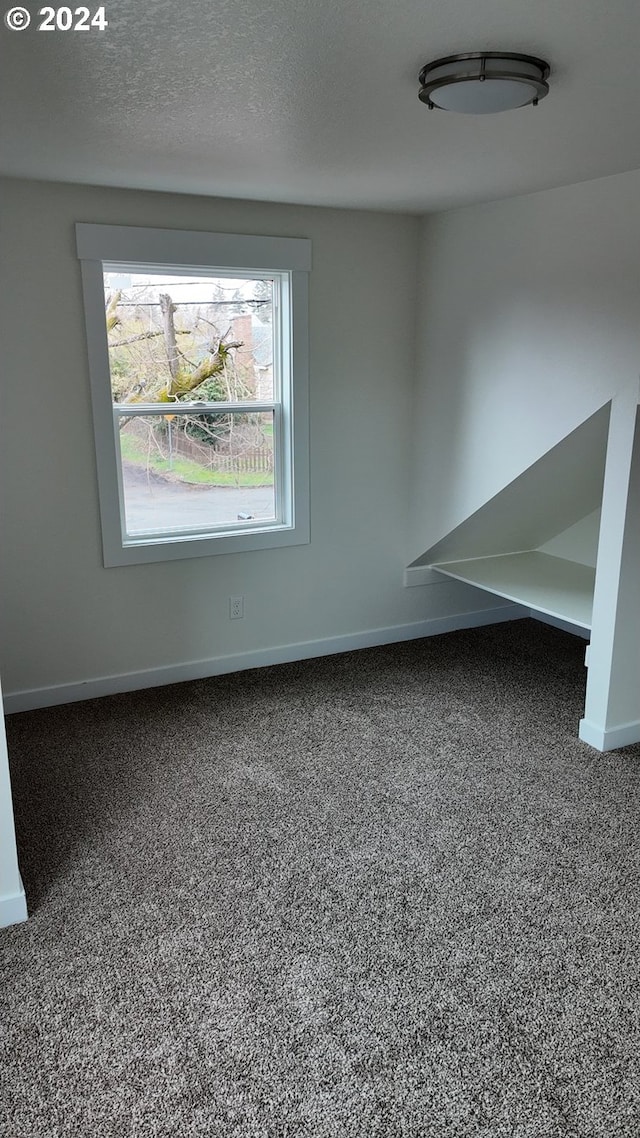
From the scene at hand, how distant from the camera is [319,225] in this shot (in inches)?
146

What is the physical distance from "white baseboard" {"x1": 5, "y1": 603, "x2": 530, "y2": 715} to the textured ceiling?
2106mm

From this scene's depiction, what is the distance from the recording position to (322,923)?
7.62ft

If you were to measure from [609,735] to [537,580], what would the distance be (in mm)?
1044

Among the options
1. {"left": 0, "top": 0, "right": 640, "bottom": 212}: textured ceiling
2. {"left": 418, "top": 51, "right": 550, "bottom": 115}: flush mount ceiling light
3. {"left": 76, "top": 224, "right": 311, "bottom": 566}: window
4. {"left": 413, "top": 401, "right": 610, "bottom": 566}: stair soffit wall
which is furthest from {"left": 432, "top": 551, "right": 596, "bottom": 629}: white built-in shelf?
{"left": 418, "top": 51, "right": 550, "bottom": 115}: flush mount ceiling light

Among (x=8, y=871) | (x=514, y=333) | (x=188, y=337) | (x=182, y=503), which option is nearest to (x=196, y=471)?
(x=182, y=503)

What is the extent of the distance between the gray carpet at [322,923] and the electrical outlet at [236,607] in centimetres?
45

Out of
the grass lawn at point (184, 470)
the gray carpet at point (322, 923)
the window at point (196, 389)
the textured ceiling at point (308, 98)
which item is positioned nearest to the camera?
the textured ceiling at point (308, 98)

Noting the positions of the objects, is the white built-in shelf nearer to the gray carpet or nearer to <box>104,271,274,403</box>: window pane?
A: the gray carpet

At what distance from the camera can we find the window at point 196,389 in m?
3.45

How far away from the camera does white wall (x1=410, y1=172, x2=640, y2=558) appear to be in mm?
2875

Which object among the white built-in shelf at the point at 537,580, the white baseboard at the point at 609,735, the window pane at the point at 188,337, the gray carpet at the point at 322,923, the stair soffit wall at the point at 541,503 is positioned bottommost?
the gray carpet at the point at 322,923

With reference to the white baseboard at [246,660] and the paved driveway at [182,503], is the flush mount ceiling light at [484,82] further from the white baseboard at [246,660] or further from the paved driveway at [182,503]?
the white baseboard at [246,660]

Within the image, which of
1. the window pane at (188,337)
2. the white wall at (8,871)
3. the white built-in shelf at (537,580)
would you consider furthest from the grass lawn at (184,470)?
the white wall at (8,871)

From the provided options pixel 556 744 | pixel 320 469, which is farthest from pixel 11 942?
pixel 320 469
